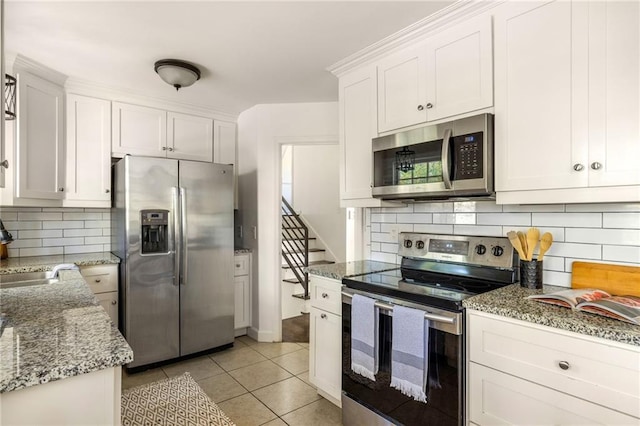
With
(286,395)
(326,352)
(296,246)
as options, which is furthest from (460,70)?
(296,246)

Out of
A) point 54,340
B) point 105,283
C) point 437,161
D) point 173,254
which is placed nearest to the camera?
point 54,340

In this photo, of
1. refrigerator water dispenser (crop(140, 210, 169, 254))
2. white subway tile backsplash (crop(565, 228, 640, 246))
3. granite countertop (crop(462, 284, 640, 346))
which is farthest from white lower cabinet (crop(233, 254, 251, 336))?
white subway tile backsplash (crop(565, 228, 640, 246))

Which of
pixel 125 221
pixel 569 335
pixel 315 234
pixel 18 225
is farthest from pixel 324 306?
pixel 315 234

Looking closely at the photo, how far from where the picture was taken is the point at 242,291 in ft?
11.7

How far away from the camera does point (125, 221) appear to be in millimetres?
2799

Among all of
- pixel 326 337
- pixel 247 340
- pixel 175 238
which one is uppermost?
pixel 175 238

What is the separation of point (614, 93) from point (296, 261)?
4088 mm

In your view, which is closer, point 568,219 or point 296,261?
point 568,219

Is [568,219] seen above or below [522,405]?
above

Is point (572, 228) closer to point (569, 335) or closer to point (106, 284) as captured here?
point (569, 335)

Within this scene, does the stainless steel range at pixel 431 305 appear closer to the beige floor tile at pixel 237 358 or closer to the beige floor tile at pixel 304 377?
the beige floor tile at pixel 304 377

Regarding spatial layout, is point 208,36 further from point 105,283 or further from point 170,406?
point 170,406

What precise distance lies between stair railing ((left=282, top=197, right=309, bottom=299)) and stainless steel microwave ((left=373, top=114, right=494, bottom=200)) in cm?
262

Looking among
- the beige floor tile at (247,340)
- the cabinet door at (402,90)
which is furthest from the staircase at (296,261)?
the cabinet door at (402,90)
